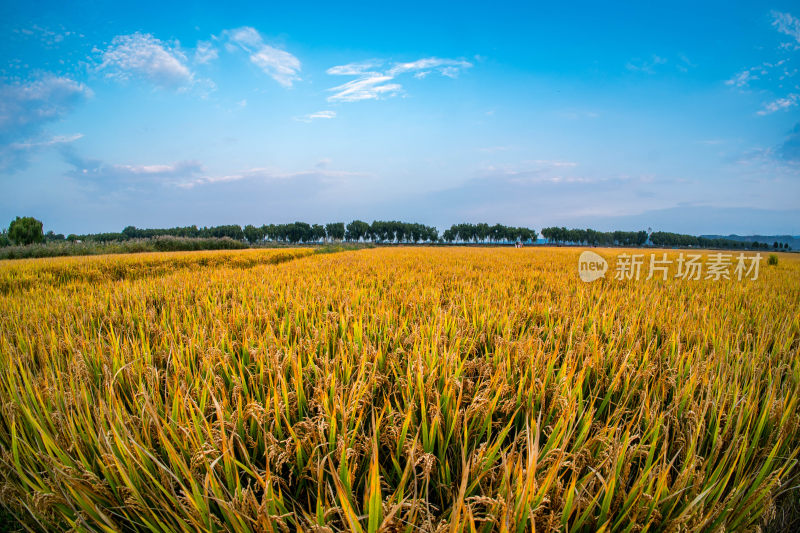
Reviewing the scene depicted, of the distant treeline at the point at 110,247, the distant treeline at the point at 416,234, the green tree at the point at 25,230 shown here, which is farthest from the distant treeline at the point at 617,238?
the green tree at the point at 25,230

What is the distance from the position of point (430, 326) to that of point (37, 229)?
7305 centimetres

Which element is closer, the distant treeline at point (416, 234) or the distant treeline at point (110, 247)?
→ the distant treeline at point (110, 247)

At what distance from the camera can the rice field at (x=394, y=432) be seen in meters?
0.87

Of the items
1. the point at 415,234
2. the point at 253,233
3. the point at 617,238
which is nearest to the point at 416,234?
the point at 415,234

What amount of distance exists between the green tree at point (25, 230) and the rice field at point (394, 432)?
224 ft

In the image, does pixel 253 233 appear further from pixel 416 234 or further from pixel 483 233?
pixel 483 233

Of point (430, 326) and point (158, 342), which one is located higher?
point (430, 326)

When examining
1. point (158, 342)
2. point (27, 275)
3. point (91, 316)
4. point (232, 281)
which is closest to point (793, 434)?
point (158, 342)

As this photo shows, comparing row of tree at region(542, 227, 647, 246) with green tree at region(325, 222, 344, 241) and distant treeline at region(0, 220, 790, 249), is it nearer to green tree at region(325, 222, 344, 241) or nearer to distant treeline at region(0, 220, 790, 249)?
distant treeline at region(0, 220, 790, 249)

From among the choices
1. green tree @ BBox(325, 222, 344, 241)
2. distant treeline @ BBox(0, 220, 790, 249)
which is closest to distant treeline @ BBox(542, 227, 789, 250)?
distant treeline @ BBox(0, 220, 790, 249)

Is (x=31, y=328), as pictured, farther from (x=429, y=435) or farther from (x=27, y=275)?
(x=27, y=275)

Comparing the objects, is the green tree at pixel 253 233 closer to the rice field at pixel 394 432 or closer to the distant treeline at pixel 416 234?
the distant treeline at pixel 416 234

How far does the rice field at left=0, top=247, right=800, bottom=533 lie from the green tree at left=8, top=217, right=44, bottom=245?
68.4 meters

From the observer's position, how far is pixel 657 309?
3262 mm
